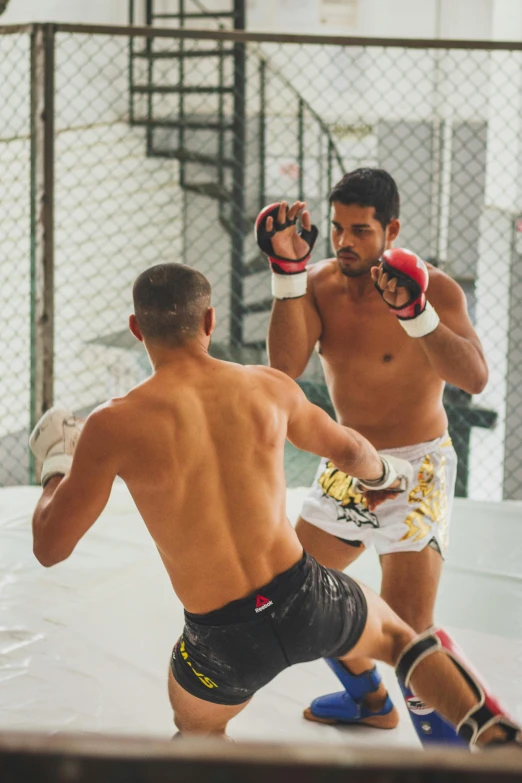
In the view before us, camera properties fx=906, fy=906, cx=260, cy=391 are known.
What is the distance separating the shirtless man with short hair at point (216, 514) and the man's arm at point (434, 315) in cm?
45

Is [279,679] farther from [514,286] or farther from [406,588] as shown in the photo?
[514,286]

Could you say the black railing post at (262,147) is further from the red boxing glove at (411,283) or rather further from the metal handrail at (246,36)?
the red boxing glove at (411,283)

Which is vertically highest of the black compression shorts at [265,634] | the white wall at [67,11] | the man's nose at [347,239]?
the white wall at [67,11]

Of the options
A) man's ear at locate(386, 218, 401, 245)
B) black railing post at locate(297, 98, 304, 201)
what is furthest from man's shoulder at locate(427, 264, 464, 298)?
black railing post at locate(297, 98, 304, 201)

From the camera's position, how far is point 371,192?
2158mm

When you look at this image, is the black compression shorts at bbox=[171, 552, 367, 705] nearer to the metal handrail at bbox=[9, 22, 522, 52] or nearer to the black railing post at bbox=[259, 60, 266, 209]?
the metal handrail at bbox=[9, 22, 522, 52]

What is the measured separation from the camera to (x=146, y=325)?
1533 millimetres

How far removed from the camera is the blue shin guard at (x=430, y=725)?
1714 millimetres

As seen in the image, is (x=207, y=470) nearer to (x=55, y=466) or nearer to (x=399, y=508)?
(x=55, y=466)

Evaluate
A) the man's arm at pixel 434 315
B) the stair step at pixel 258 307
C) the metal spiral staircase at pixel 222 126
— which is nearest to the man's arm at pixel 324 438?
the man's arm at pixel 434 315

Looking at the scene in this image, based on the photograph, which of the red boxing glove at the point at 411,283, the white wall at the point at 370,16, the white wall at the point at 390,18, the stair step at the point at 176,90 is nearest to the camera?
the red boxing glove at the point at 411,283

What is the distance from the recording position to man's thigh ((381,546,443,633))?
77.6 inches

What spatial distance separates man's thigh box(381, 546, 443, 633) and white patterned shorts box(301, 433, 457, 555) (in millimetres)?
23

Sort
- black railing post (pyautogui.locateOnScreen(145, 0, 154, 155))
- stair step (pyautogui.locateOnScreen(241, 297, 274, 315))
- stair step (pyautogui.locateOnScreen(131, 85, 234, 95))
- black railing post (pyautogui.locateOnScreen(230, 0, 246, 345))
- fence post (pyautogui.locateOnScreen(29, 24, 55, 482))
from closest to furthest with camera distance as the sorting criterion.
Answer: fence post (pyautogui.locateOnScreen(29, 24, 55, 482)) < black railing post (pyautogui.locateOnScreen(230, 0, 246, 345)) < stair step (pyautogui.locateOnScreen(131, 85, 234, 95)) < black railing post (pyautogui.locateOnScreen(145, 0, 154, 155)) < stair step (pyautogui.locateOnScreen(241, 297, 274, 315))
